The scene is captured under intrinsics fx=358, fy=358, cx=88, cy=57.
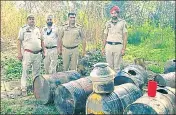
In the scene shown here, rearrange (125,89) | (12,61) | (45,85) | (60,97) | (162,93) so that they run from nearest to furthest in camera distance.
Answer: (162,93)
(125,89)
(60,97)
(45,85)
(12,61)

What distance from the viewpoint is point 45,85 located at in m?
7.37

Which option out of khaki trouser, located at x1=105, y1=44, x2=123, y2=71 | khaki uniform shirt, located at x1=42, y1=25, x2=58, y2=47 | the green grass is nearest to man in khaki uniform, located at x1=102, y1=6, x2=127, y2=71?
khaki trouser, located at x1=105, y1=44, x2=123, y2=71

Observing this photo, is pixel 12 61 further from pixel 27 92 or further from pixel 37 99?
pixel 37 99

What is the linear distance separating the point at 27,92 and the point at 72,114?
7.08 feet

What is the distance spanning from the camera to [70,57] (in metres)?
8.83

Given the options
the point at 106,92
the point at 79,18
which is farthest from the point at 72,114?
the point at 79,18

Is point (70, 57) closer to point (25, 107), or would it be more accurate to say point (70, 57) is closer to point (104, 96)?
point (25, 107)

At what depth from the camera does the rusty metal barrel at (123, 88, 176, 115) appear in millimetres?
5129

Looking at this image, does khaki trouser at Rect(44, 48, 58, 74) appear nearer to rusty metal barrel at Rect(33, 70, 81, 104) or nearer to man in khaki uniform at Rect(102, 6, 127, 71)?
rusty metal barrel at Rect(33, 70, 81, 104)

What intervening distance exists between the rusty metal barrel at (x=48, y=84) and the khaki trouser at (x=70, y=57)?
120 cm

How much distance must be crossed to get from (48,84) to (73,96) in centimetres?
99

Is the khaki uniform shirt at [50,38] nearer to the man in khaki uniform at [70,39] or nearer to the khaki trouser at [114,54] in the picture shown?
the man in khaki uniform at [70,39]

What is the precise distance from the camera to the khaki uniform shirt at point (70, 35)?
865 cm

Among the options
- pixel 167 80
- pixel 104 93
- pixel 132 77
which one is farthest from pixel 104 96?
pixel 167 80
